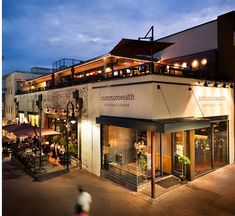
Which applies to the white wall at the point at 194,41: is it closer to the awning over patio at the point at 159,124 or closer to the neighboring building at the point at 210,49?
the neighboring building at the point at 210,49

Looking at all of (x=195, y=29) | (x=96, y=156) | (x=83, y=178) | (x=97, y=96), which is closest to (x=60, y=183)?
(x=83, y=178)

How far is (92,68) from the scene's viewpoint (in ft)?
70.9

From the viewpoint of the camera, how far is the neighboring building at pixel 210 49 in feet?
49.9

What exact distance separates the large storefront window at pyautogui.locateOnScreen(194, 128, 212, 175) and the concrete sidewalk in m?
0.61

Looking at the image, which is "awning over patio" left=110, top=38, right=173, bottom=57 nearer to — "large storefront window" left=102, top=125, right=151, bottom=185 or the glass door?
"large storefront window" left=102, top=125, right=151, bottom=185

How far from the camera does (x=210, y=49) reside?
16.8 metres

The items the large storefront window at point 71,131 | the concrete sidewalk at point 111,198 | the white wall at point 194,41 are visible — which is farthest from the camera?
the white wall at point 194,41

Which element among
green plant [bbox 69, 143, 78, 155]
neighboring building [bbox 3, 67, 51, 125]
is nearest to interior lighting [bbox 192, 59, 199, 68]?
green plant [bbox 69, 143, 78, 155]

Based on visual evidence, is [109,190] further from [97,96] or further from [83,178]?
[97,96]

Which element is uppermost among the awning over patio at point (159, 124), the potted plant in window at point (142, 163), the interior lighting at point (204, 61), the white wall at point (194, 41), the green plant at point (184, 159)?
the white wall at point (194, 41)

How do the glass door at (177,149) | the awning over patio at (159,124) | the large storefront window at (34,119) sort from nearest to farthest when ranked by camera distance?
1. the awning over patio at (159,124)
2. the glass door at (177,149)
3. the large storefront window at (34,119)

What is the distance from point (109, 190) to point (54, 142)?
8854mm

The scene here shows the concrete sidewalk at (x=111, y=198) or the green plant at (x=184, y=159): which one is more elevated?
the green plant at (x=184, y=159)

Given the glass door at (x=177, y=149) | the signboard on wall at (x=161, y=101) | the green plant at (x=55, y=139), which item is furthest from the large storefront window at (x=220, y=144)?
the green plant at (x=55, y=139)
